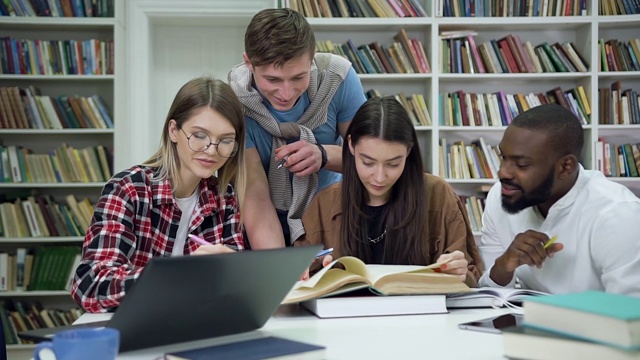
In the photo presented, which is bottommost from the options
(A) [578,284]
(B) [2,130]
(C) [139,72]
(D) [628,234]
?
(A) [578,284]

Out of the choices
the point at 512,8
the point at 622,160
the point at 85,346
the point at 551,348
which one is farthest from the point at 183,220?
the point at 622,160

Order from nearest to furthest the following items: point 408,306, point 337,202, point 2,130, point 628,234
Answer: point 408,306, point 628,234, point 337,202, point 2,130

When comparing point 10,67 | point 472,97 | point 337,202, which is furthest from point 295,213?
point 10,67

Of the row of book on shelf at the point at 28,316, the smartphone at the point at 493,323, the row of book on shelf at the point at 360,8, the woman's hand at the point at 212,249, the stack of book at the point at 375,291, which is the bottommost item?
the row of book on shelf at the point at 28,316

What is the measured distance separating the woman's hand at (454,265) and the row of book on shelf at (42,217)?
3.40 metres

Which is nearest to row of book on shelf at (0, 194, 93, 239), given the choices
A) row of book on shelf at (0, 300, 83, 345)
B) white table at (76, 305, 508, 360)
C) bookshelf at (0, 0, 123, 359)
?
bookshelf at (0, 0, 123, 359)

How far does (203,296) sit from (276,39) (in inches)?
39.6

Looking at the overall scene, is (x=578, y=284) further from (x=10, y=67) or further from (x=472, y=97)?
(x=10, y=67)

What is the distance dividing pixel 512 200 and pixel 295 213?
67cm

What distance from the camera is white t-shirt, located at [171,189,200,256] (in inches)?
71.9

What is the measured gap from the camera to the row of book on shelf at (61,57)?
446 cm

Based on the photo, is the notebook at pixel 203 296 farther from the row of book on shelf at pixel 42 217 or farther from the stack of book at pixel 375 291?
the row of book on shelf at pixel 42 217

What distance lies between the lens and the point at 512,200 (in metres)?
1.85

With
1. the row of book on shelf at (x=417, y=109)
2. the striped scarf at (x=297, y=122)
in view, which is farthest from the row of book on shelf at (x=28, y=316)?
the striped scarf at (x=297, y=122)
